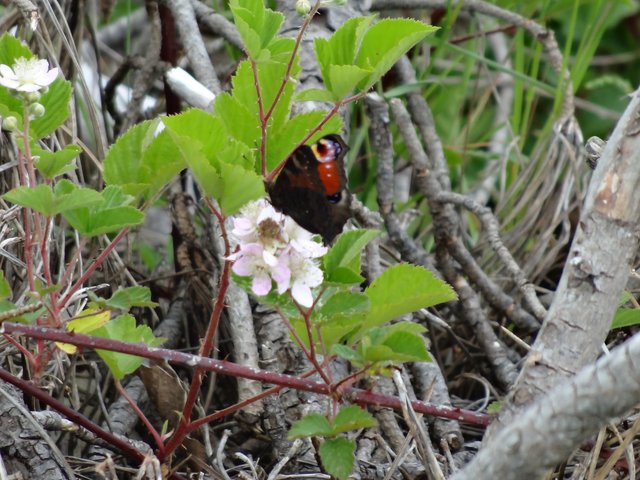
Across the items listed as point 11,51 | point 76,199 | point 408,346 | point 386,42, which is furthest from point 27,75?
point 408,346

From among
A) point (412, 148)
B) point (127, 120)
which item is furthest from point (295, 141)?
point (127, 120)

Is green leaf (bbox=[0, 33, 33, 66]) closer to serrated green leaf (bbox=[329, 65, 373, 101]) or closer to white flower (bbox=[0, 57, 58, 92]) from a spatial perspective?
white flower (bbox=[0, 57, 58, 92])

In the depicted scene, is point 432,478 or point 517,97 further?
point 517,97

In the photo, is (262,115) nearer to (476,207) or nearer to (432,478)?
(432,478)

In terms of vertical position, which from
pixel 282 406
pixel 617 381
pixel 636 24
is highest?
pixel 617 381

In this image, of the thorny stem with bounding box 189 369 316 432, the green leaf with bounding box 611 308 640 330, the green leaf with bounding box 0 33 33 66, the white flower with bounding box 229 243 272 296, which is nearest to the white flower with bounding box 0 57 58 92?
the green leaf with bounding box 0 33 33 66
